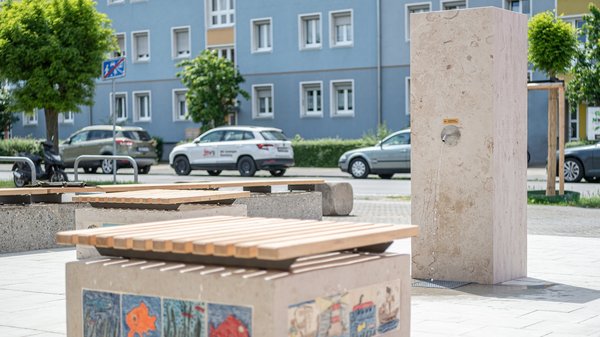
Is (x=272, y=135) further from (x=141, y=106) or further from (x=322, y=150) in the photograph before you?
(x=141, y=106)

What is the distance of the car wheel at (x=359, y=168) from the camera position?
31.6 meters

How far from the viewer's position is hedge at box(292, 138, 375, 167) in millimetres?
40188

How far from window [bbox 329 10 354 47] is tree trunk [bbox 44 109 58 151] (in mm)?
18104

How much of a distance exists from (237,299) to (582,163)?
24.2 metres

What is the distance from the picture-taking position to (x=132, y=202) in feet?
30.1

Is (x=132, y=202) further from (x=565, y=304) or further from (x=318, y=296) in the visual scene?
(x=318, y=296)

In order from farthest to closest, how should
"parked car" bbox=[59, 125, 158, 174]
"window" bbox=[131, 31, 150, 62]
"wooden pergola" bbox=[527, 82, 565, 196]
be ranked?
1. "window" bbox=[131, 31, 150, 62]
2. "parked car" bbox=[59, 125, 158, 174]
3. "wooden pergola" bbox=[527, 82, 565, 196]

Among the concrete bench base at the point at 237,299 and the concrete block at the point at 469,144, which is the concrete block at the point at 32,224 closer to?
the concrete block at the point at 469,144

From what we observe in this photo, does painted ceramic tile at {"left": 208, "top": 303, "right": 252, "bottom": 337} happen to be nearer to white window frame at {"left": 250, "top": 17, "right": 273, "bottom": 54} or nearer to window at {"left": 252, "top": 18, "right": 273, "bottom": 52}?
white window frame at {"left": 250, "top": 17, "right": 273, "bottom": 54}

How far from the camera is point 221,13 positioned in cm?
4994

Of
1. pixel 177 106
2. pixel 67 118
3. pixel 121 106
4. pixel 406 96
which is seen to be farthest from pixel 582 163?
pixel 67 118

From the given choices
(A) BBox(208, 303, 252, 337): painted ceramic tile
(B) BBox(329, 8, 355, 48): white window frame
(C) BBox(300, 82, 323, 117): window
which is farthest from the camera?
(C) BBox(300, 82, 323, 117): window

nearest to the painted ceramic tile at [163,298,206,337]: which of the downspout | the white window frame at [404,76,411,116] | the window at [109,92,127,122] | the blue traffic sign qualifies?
the blue traffic sign

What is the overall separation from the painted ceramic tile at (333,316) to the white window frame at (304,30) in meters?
41.8
